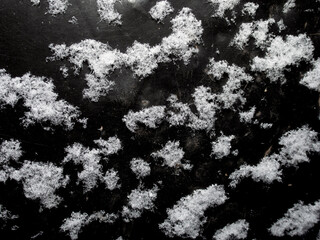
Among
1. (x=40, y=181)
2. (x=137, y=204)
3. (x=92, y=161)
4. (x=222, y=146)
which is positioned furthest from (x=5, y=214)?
(x=222, y=146)

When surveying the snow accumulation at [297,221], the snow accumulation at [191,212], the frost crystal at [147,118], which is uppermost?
the frost crystal at [147,118]

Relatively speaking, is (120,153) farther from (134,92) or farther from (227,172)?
(227,172)

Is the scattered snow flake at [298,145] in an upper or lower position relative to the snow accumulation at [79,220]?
upper

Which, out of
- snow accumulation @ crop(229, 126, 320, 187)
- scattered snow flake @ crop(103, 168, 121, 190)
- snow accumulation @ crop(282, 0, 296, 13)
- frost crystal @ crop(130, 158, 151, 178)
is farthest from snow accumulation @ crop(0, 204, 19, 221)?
snow accumulation @ crop(282, 0, 296, 13)

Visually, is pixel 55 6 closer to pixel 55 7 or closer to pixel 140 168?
pixel 55 7

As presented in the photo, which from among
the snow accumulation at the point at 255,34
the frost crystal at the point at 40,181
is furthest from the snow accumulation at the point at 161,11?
the frost crystal at the point at 40,181

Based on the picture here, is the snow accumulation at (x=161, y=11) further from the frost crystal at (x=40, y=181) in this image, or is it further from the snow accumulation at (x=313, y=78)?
the frost crystal at (x=40, y=181)

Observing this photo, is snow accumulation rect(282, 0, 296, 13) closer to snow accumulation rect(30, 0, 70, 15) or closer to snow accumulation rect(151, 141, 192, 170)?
snow accumulation rect(151, 141, 192, 170)
